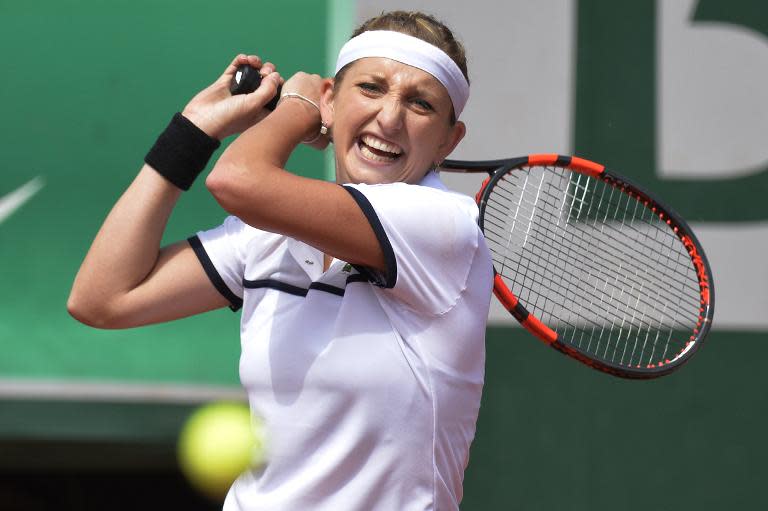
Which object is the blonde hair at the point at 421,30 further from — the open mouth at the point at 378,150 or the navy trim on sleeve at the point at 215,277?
the navy trim on sleeve at the point at 215,277

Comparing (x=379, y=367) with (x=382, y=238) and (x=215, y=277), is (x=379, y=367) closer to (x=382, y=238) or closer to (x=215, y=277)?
(x=382, y=238)

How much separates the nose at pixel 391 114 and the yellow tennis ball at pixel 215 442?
6.39ft

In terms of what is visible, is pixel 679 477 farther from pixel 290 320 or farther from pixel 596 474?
pixel 290 320

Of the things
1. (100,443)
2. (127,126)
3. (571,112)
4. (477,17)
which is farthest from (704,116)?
(100,443)

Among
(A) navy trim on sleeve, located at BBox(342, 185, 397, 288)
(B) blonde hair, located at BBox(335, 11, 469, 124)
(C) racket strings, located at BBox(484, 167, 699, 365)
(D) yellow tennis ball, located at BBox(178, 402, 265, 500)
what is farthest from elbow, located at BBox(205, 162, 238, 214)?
(D) yellow tennis ball, located at BBox(178, 402, 265, 500)

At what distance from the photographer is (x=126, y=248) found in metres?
2.16

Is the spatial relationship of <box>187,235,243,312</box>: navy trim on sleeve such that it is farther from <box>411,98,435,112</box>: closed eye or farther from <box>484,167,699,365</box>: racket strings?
<box>484,167,699,365</box>: racket strings

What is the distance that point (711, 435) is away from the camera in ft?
14.4

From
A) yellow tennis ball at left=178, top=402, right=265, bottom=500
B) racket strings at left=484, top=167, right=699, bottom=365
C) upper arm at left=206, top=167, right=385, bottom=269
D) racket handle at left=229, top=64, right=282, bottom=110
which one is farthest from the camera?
yellow tennis ball at left=178, top=402, right=265, bottom=500

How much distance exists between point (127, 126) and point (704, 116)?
218 centimetres

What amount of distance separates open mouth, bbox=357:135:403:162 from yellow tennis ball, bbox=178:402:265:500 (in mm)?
1887

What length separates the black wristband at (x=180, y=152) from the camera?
2.18 metres

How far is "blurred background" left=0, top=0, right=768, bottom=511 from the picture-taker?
13.6 ft

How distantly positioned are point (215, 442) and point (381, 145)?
8.08ft
